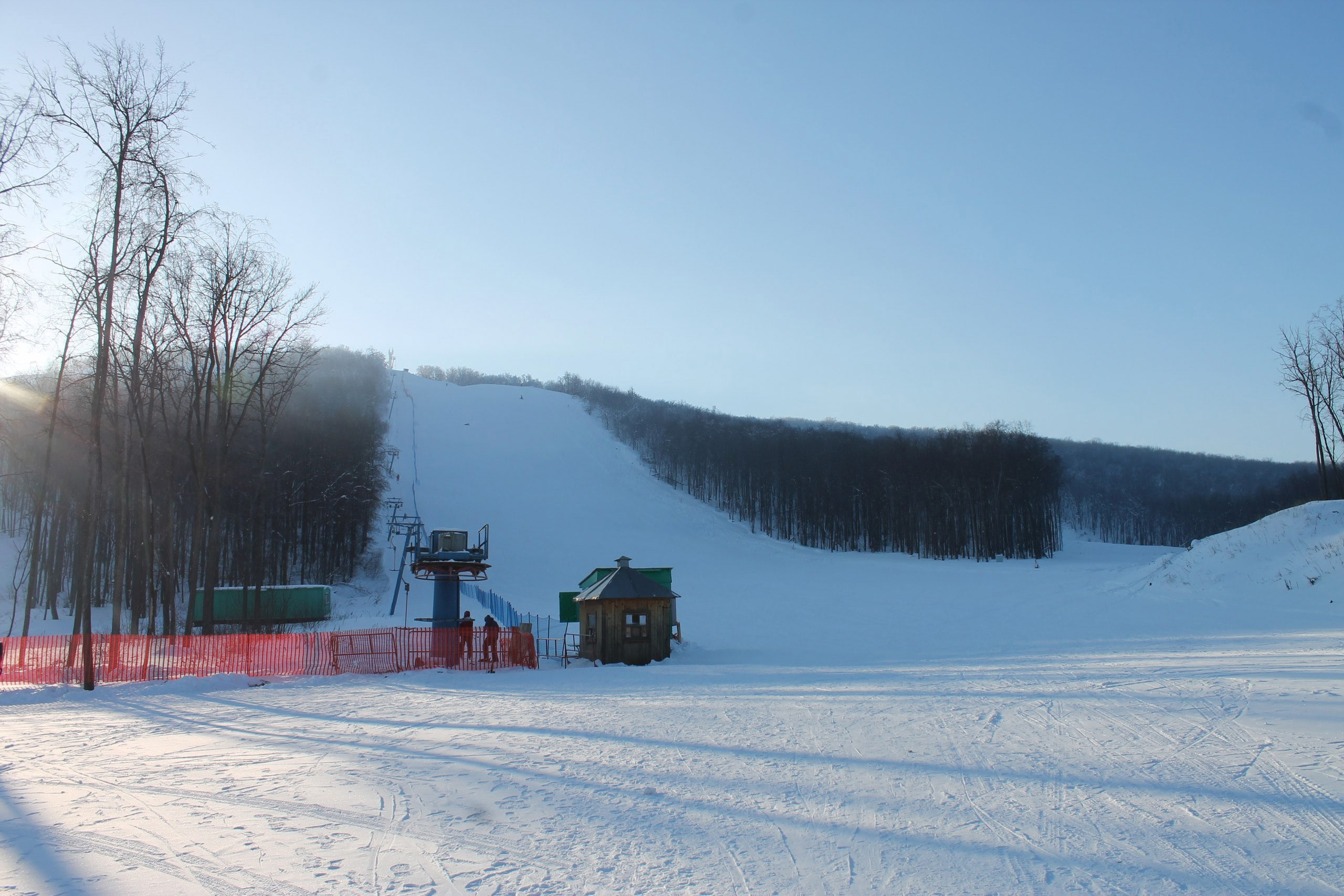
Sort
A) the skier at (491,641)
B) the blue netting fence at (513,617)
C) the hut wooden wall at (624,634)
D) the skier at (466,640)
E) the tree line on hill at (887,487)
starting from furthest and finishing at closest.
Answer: the tree line on hill at (887,487)
the blue netting fence at (513,617)
the hut wooden wall at (624,634)
the skier at (466,640)
the skier at (491,641)

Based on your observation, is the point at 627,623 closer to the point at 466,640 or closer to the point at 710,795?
the point at 466,640

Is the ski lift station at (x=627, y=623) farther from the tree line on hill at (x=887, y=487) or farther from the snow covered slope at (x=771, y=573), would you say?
the tree line on hill at (x=887, y=487)

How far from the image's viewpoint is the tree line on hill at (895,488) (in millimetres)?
69000

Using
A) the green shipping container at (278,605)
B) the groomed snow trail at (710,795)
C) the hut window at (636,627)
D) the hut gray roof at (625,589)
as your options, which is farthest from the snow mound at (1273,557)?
the green shipping container at (278,605)

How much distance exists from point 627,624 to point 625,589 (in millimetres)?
1034

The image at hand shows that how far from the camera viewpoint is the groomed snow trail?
18.1ft

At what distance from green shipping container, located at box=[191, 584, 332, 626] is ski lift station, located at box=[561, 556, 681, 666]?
748 inches

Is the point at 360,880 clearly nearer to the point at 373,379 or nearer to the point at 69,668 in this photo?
the point at 69,668

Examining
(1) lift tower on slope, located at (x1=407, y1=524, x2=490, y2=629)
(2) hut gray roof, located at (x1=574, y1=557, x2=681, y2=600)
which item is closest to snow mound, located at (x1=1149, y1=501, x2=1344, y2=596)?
(2) hut gray roof, located at (x1=574, y1=557, x2=681, y2=600)

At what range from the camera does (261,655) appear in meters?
19.9

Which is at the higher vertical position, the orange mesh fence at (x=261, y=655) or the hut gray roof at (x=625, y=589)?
the hut gray roof at (x=625, y=589)

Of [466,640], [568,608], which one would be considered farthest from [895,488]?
[466,640]

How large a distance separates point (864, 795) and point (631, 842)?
2512 mm

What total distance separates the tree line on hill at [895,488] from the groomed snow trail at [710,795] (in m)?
57.7
